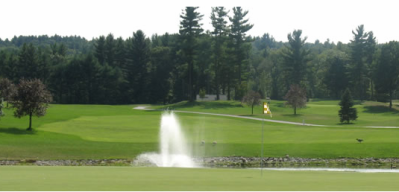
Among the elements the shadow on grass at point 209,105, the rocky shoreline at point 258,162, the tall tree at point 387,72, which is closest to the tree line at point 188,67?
the tall tree at point 387,72

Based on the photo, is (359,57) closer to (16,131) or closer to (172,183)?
(16,131)

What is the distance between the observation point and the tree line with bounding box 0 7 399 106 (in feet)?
354

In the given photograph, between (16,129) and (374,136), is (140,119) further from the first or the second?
(374,136)

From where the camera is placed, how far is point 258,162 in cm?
4056

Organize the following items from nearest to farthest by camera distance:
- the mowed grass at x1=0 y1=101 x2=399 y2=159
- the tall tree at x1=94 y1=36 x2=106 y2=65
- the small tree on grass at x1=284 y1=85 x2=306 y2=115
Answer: the mowed grass at x1=0 y1=101 x2=399 y2=159 → the small tree on grass at x1=284 y1=85 x2=306 y2=115 → the tall tree at x1=94 y1=36 x2=106 y2=65

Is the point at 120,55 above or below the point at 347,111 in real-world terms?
above

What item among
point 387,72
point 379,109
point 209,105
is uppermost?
point 387,72

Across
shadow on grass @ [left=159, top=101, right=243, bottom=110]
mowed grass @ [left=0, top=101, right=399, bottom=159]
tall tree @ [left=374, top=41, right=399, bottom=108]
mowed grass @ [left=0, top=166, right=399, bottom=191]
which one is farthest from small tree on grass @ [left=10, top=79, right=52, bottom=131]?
tall tree @ [left=374, top=41, right=399, bottom=108]

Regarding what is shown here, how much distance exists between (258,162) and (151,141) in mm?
11768

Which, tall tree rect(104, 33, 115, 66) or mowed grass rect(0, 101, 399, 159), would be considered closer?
mowed grass rect(0, 101, 399, 159)

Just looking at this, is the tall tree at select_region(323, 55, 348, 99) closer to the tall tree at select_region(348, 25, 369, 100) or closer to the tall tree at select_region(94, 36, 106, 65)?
the tall tree at select_region(348, 25, 369, 100)

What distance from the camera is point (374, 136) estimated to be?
51344 millimetres

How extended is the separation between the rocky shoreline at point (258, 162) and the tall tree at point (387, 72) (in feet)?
220

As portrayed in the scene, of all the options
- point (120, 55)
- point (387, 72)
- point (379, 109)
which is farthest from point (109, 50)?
point (379, 109)
